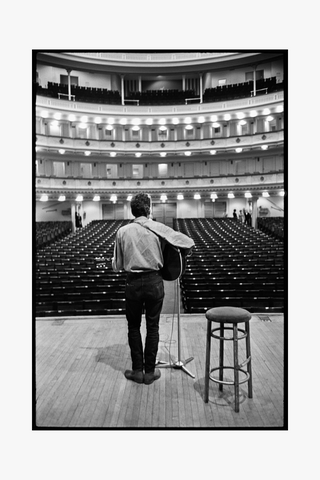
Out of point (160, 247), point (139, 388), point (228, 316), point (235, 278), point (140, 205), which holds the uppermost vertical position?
point (140, 205)

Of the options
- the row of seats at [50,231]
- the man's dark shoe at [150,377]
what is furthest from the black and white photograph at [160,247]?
the row of seats at [50,231]

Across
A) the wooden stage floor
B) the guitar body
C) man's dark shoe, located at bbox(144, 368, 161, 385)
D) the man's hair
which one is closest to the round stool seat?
the guitar body

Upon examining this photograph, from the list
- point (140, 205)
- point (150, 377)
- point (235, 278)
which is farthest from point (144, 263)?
point (235, 278)

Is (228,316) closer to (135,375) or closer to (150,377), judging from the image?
(150,377)

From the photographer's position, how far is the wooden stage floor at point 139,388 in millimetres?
2797

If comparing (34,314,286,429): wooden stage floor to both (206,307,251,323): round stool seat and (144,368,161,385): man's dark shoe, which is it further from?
(206,307,251,323): round stool seat

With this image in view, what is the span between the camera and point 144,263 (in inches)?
124

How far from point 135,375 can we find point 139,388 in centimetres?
15

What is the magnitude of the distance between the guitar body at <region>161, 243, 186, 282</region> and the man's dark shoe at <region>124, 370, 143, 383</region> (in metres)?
0.96

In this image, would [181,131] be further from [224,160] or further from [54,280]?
[54,280]

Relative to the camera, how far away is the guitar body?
10.6 ft

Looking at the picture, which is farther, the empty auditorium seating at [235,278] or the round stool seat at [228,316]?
the empty auditorium seating at [235,278]

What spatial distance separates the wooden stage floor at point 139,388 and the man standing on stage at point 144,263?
0.35m

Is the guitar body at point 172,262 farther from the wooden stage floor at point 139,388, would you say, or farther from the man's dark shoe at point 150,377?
the wooden stage floor at point 139,388
